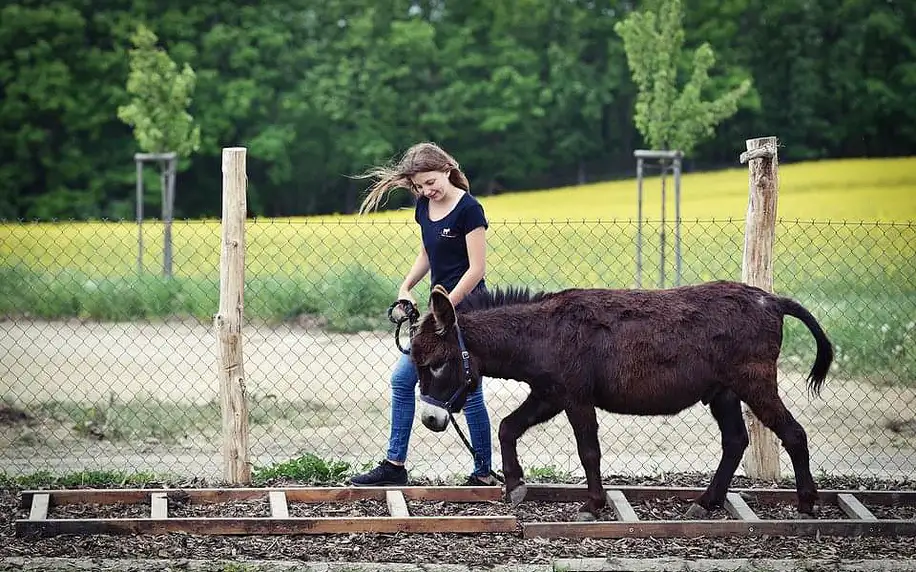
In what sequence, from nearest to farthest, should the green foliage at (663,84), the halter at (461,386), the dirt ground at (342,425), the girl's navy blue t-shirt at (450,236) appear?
the halter at (461,386) < the girl's navy blue t-shirt at (450,236) < the dirt ground at (342,425) < the green foliage at (663,84)

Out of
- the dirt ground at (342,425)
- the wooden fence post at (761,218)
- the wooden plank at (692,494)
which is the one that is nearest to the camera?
the wooden plank at (692,494)

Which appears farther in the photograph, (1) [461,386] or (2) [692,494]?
(2) [692,494]

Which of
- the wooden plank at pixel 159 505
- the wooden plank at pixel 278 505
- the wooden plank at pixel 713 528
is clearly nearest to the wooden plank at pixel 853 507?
the wooden plank at pixel 713 528

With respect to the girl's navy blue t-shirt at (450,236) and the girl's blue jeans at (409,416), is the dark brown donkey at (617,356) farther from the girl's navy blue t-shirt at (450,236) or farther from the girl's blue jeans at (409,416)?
the girl's blue jeans at (409,416)

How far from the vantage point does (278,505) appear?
695 centimetres

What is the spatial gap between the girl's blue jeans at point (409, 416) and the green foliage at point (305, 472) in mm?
480

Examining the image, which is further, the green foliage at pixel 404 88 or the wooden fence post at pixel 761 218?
the green foliage at pixel 404 88

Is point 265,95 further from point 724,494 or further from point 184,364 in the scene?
point 724,494

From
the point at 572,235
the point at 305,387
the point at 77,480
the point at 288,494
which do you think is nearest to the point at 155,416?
the point at 305,387

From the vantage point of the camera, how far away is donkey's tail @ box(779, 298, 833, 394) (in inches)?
275

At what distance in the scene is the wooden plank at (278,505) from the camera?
22.3ft

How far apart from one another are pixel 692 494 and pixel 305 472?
247cm

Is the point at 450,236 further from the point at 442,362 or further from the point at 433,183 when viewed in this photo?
the point at 442,362

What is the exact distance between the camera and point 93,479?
776cm
